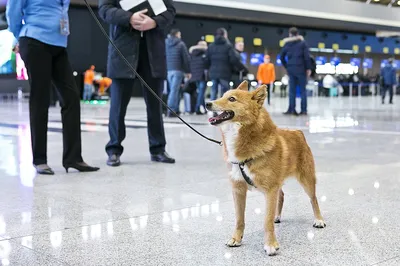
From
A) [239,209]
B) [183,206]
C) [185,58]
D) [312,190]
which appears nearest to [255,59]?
[185,58]

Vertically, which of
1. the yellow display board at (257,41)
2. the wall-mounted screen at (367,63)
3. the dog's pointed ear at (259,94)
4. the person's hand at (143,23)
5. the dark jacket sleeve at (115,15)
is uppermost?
the yellow display board at (257,41)

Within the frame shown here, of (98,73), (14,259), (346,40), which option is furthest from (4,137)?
(346,40)

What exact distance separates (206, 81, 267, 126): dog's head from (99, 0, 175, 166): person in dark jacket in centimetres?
268

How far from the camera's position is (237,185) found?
243 centimetres

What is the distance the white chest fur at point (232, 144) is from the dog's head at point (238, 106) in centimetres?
4

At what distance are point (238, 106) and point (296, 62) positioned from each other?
33.5ft

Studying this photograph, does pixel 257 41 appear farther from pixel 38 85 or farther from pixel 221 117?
pixel 221 117

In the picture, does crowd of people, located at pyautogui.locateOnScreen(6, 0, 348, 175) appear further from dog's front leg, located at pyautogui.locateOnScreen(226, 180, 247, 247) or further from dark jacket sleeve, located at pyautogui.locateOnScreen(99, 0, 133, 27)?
dog's front leg, located at pyautogui.locateOnScreen(226, 180, 247, 247)

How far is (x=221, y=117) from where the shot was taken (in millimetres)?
2270

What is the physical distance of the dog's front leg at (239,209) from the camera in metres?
2.43

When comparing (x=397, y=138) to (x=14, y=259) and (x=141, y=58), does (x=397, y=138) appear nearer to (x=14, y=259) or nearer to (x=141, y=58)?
(x=141, y=58)

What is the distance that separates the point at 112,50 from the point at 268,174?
2.97 metres

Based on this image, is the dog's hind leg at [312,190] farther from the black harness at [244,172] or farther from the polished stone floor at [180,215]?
the black harness at [244,172]

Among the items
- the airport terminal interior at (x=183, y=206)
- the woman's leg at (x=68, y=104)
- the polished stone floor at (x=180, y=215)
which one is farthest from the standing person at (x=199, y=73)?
the woman's leg at (x=68, y=104)
